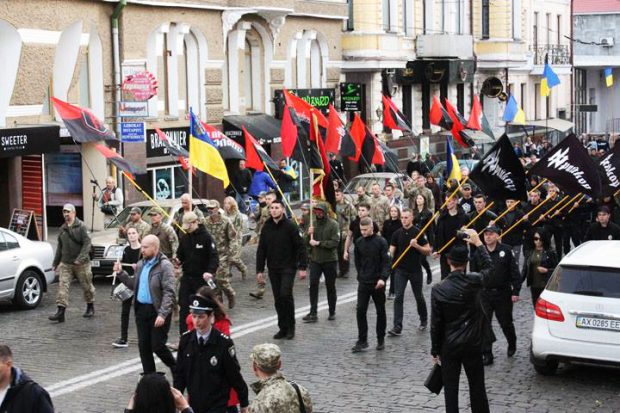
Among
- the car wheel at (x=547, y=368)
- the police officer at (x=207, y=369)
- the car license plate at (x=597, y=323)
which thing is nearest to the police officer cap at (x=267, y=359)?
the police officer at (x=207, y=369)

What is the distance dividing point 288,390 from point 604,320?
5.61 meters

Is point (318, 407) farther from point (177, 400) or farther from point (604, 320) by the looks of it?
point (177, 400)

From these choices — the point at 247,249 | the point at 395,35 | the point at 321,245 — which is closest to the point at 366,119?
the point at 395,35

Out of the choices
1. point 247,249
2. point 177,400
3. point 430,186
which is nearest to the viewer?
point 177,400

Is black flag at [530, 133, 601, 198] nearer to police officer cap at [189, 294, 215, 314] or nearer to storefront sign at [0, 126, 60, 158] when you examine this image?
police officer cap at [189, 294, 215, 314]

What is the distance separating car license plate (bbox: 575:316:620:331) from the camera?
12.3 m

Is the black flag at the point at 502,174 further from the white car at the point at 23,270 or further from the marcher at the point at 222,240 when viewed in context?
the white car at the point at 23,270

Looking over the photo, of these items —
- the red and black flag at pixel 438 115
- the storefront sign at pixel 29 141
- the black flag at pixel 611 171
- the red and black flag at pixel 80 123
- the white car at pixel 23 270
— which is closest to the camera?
the white car at pixel 23 270

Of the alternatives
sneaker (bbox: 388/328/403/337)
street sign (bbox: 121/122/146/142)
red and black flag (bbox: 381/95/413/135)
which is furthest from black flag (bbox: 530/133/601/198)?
red and black flag (bbox: 381/95/413/135)

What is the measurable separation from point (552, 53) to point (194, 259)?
147ft

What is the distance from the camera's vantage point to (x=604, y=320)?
12.3 meters

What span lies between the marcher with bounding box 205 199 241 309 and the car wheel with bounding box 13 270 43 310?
2774 millimetres

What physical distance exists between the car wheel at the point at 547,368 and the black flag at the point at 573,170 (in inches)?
165

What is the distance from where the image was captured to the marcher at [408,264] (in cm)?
1566
